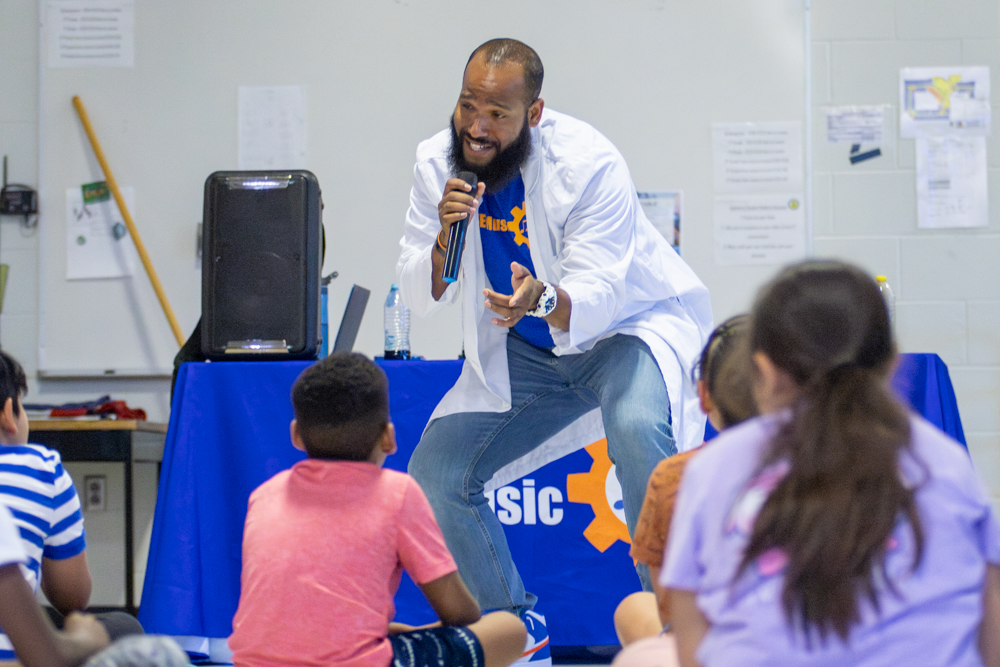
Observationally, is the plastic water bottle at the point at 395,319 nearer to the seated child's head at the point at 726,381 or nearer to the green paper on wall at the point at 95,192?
the green paper on wall at the point at 95,192

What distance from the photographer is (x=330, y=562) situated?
51.0 inches

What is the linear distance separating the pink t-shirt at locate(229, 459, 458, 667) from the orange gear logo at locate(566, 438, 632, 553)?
822mm

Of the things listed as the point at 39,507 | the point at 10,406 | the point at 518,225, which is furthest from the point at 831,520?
the point at 518,225

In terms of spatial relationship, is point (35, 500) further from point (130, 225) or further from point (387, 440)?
point (130, 225)

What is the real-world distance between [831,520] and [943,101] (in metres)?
3.05

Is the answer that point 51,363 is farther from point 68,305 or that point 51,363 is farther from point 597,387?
point 597,387

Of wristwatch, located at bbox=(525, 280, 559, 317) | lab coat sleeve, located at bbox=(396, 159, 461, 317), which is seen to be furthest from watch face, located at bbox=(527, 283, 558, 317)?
lab coat sleeve, located at bbox=(396, 159, 461, 317)

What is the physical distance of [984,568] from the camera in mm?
851

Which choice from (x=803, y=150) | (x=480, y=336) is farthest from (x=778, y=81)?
(x=480, y=336)

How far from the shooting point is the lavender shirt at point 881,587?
796mm

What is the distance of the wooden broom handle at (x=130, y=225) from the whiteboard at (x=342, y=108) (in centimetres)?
3

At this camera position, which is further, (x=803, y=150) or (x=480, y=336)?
(x=803, y=150)

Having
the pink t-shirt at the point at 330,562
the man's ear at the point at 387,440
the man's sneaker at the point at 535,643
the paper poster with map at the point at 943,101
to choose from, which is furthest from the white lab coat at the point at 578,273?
the paper poster with map at the point at 943,101

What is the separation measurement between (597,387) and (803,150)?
75.1 inches
